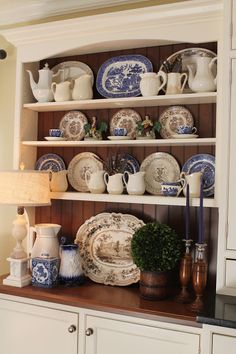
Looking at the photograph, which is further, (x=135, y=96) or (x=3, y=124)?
(x=3, y=124)

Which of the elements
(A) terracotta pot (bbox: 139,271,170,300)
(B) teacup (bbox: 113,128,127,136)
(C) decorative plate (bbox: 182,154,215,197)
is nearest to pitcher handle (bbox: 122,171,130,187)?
(B) teacup (bbox: 113,128,127,136)

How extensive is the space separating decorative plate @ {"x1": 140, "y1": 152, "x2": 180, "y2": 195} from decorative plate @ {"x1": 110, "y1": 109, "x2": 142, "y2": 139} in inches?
7.4

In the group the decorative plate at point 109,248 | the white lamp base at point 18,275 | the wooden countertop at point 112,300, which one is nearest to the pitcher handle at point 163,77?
the decorative plate at point 109,248

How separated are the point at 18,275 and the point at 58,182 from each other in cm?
60

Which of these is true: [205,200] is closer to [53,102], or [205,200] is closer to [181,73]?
[181,73]

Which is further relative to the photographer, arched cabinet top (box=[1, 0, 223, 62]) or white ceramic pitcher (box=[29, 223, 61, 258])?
white ceramic pitcher (box=[29, 223, 61, 258])

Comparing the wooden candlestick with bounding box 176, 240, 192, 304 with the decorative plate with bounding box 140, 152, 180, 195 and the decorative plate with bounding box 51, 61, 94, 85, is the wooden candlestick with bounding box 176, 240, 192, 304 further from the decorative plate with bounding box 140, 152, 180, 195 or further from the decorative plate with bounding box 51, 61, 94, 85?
the decorative plate with bounding box 51, 61, 94, 85

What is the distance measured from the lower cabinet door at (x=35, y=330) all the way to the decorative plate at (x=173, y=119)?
3.73ft

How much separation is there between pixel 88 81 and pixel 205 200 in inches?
39.8

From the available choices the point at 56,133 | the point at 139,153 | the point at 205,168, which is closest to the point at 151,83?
the point at 139,153

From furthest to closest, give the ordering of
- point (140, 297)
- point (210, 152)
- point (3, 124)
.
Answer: point (3, 124)
point (210, 152)
point (140, 297)

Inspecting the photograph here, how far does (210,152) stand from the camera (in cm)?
224

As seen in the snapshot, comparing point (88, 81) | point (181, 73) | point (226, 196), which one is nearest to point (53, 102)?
point (88, 81)

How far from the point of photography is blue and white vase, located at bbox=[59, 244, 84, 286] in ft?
7.36
